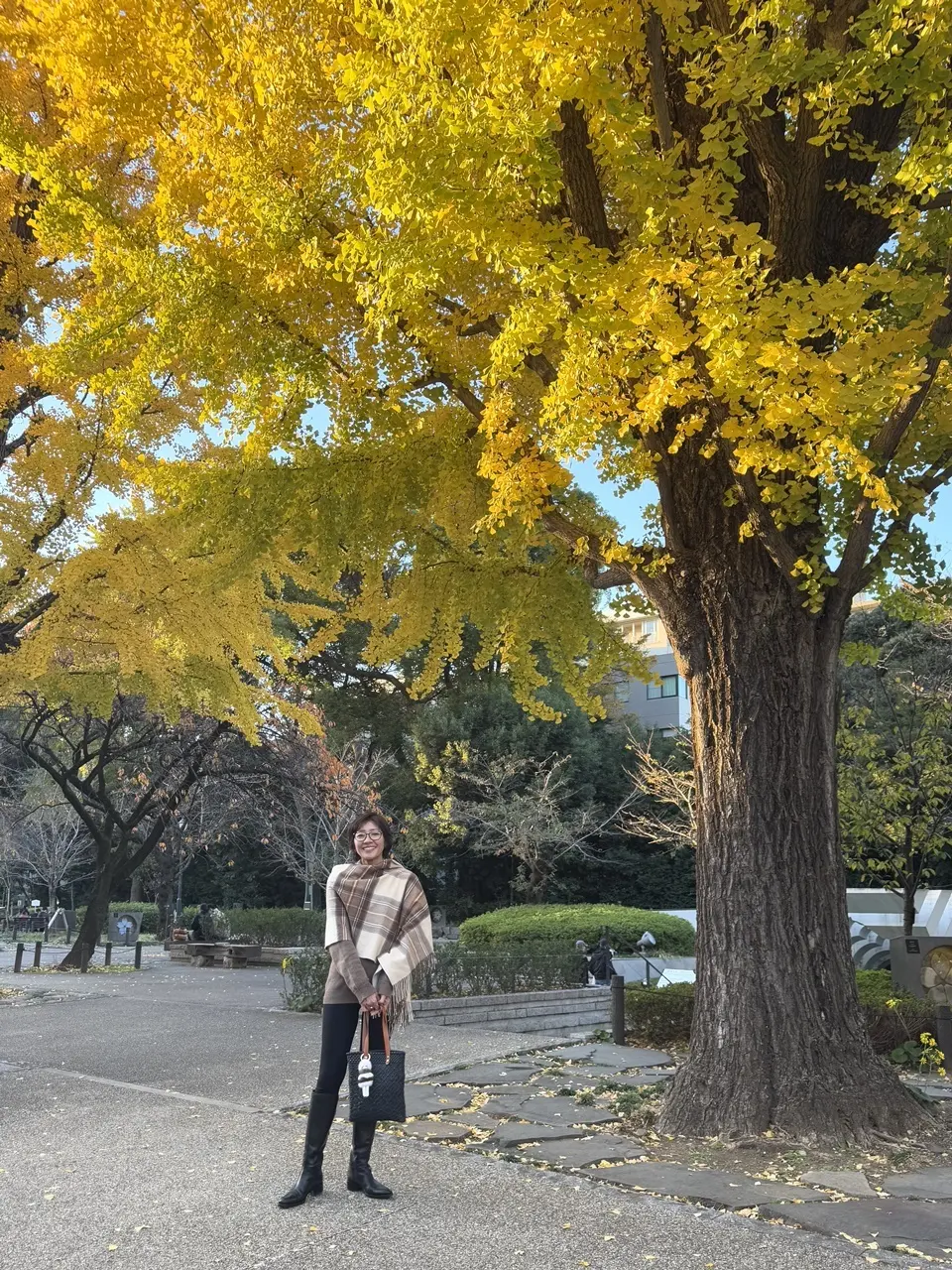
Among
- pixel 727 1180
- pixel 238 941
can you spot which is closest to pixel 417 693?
pixel 727 1180

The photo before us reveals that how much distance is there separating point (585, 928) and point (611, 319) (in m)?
13.0

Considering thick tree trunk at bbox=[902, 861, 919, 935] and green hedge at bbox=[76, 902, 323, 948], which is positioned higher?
thick tree trunk at bbox=[902, 861, 919, 935]

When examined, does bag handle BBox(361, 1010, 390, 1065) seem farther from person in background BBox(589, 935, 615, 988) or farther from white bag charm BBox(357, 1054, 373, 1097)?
person in background BBox(589, 935, 615, 988)

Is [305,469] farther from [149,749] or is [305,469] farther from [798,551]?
[149,749]

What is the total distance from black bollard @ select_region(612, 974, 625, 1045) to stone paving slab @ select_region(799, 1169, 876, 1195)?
15.3 ft

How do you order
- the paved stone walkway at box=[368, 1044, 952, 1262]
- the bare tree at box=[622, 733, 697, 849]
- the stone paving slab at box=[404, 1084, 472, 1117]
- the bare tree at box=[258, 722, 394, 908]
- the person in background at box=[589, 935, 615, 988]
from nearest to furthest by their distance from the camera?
the paved stone walkway at box=[368, 1044, 952, 1262]
the stone paving slab at box=[404, 1084, 472, 1117]
the person in background at box=[589, 935, 615, 988]
the bare tree at box=[622, 733, 697, 849]
the bare tree at box=[258, 722, 394, 908]

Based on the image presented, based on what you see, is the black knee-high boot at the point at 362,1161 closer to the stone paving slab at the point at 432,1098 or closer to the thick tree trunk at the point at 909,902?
the stone paving slab at the point at 432,1098

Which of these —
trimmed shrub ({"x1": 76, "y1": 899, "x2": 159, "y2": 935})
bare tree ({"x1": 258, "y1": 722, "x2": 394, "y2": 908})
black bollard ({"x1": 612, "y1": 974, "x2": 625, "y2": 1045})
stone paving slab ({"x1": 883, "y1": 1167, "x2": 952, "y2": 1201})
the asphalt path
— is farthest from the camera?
trimmed shrub ({"x1": 76, "y1": 899, "x2": 159, "y2": 935})

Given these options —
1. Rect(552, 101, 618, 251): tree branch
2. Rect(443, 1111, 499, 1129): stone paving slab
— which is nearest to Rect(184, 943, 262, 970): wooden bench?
Rect(443, 1111, 499, 1129): stone paving slab

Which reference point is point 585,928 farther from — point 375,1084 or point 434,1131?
point 375,1084

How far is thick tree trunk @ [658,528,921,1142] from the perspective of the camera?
17.2 ft

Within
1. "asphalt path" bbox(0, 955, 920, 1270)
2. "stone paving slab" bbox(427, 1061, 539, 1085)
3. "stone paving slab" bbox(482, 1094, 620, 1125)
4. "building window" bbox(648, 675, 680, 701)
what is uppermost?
"building window" bbox(648, 675, 680, 701)

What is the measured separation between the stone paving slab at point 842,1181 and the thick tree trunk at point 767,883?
1.56ft

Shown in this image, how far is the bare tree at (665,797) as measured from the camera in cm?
1661
